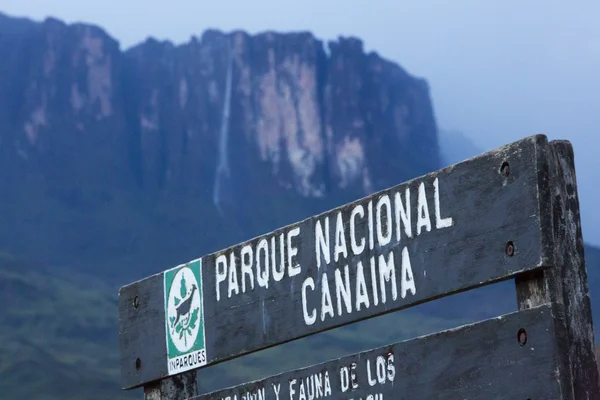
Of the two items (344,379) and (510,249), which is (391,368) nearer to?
(344,379)

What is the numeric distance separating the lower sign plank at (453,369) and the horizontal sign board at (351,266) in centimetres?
12

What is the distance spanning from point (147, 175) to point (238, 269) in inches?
4222

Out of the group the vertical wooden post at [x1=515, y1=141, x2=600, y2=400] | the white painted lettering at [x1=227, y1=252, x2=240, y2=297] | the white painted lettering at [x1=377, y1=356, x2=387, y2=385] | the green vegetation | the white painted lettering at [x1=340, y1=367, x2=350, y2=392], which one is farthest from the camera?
the green vegetation

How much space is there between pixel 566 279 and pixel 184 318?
1729mm

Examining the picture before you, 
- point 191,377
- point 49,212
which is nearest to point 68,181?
point 49,212

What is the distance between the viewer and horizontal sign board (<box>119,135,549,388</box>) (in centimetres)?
282

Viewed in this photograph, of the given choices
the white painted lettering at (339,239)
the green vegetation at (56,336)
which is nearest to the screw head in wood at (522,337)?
the white painted lettering at (339,239)

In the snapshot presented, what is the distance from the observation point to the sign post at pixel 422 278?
2705mm

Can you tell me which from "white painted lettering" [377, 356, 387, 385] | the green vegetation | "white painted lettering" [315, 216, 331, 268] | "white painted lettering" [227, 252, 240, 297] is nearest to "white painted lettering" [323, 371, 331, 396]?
"white painted lettering" [377, 356, 387, 385]

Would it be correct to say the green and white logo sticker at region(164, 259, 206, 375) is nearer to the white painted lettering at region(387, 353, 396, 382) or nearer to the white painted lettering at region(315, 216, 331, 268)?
the white painted lettering at region(315, 216, 331, 268)

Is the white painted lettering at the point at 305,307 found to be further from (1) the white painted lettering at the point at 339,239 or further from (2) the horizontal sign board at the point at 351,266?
(1) the white painted lettering at the point at 339,239

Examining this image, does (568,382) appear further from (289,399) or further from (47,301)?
(47,301)

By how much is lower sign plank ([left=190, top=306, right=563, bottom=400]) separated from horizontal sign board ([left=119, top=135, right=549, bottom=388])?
118 millimetres

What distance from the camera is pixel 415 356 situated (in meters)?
3.07
